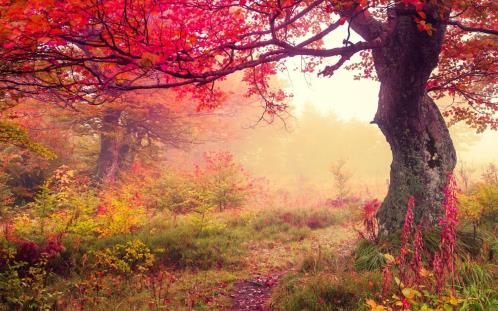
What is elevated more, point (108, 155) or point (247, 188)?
point (108, 155)

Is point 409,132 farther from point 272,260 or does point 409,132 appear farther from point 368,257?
point 272,260

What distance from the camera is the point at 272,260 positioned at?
26.4 feet

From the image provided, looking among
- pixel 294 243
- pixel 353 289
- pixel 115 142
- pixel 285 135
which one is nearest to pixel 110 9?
pixel 353 289

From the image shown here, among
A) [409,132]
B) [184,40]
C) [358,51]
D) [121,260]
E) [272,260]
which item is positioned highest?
[358,51]

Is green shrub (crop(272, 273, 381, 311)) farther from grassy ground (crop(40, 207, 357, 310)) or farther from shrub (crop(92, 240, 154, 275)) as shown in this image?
shrub (crop(92, 240, 154, 275))

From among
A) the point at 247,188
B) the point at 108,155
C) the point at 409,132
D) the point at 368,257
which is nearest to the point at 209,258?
the point at 368,257

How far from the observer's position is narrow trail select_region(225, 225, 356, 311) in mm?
5711

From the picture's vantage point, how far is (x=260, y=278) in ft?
22.4

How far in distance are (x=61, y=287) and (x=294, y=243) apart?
571cm

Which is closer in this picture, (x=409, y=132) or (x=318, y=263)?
(x=318, y=263)

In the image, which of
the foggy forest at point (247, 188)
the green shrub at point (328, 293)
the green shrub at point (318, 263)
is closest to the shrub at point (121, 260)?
the foggy forest at point (247, 188)

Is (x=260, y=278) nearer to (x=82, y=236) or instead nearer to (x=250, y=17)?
(x=82, y=236)

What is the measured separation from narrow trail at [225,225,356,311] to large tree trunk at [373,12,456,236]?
5.38 feet

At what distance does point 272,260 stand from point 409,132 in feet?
13.2
